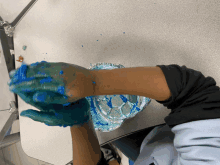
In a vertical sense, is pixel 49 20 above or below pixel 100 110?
above

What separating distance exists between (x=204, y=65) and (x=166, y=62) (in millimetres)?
147

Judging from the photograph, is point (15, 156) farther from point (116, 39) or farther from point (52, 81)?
point (116, 39)

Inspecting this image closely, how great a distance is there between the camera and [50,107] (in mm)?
383

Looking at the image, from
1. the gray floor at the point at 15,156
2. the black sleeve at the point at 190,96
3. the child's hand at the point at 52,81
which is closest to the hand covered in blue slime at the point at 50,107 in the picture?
the child's hand at the point at 52,81

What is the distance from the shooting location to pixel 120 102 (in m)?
0.68

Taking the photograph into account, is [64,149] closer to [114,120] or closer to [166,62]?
[114,120]

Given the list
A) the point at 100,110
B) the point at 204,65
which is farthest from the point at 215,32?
the point at 100,110

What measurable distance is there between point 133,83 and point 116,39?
41cm

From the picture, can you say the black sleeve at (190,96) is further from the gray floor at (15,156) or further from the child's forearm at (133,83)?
the gray floor at (15,156)

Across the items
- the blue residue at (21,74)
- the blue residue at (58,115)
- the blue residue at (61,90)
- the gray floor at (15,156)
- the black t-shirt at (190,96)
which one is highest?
the blue residue at (21,74)

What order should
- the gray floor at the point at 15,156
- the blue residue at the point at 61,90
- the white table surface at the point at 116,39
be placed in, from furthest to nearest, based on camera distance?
the gray floor at the point at 15,156 < the white table surface at the point at 116,39 < the blue residue at the point at 61,90

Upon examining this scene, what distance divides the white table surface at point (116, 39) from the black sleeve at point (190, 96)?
0.25m

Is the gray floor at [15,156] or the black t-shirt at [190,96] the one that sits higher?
the black t-shirt at [190,96]

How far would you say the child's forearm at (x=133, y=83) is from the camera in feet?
1.16
